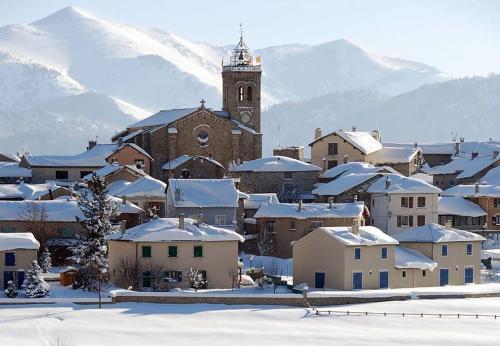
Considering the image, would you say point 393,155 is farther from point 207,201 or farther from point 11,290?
point 11,290

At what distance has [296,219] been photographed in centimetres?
8125

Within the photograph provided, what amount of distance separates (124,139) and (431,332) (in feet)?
191

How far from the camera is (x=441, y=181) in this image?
120000mm

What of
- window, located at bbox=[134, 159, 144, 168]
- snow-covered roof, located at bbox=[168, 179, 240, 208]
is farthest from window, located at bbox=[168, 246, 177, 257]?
window, located at bbox=[134, 159, 144, 168]

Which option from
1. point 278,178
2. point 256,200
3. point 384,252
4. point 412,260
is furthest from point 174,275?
point 278,178

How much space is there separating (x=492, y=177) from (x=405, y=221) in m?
24.2

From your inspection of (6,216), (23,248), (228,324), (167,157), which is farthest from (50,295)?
(167,157)

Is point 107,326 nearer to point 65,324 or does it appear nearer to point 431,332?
point 65,324

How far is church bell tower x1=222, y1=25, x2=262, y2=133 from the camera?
395ft

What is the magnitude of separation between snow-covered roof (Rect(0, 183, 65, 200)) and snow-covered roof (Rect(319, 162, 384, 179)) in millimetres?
22637

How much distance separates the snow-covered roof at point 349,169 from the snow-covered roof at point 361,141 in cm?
732

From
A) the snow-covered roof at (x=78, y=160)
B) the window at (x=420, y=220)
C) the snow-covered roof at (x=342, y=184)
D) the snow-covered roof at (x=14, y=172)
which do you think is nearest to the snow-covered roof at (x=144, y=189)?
the snow-covered roof at (x=342, y=184)

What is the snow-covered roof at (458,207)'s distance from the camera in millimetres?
95938

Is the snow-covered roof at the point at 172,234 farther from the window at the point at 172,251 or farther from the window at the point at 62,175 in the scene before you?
the window at the point at 62,175
